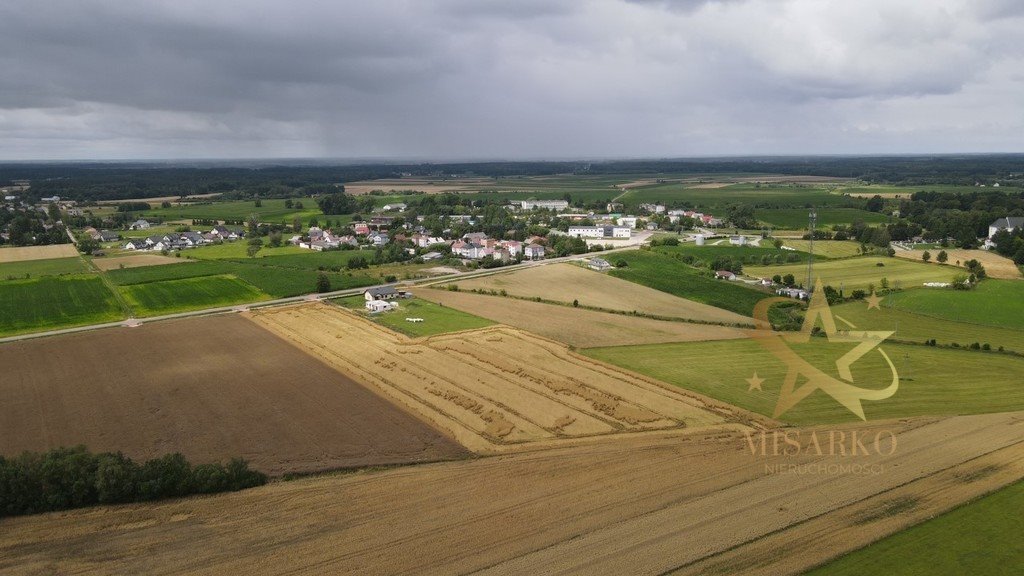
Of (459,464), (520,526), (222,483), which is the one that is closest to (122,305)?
(222,483)

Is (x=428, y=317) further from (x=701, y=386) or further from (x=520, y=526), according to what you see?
(x=520, y=526)

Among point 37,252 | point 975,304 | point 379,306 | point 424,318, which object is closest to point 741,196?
point 975,304

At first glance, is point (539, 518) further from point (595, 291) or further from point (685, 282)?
point (685, 282)

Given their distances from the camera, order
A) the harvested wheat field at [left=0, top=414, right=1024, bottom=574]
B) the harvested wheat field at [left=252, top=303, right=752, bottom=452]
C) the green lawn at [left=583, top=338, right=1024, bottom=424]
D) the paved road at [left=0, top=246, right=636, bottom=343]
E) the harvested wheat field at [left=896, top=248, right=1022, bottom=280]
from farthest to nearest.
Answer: the harvested wheat field at [left=896, top=248, right=1022, bottom=280] → the paved road at [left=0, top=246, right=636, bottom=343] → the green lawn at [left=583, top=338, right=1024, bottom=424] → the harvested wheat field at [left=252, top=303, right=752, bottom=452] → the harvested wheat field at [left=0, top=414, right=1024, bottom=574]


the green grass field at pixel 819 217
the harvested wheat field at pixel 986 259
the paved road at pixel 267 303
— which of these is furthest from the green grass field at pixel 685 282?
the green grass field at pixel 819 217

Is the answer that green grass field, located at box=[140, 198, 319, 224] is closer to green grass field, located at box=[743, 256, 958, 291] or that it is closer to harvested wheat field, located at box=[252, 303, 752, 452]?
harvested wheat field, located at box=[252, 303, 752, 452]

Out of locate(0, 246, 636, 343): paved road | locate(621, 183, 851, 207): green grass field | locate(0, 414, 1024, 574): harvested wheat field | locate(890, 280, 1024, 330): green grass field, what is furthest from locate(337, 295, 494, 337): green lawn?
locate(621, 183, 851, 207): green grass field
